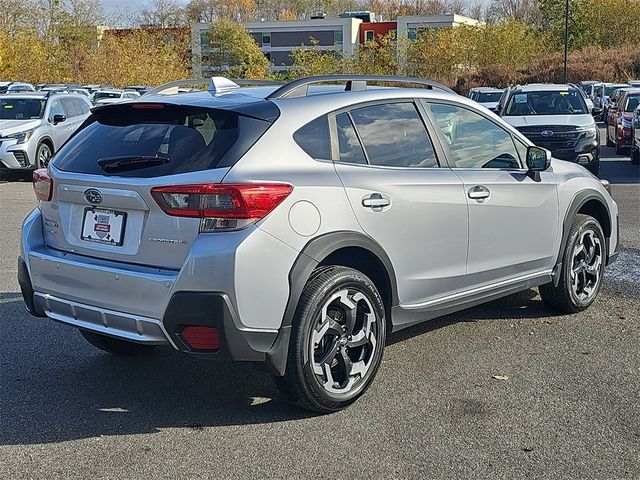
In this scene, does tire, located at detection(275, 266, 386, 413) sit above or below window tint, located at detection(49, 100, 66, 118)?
below

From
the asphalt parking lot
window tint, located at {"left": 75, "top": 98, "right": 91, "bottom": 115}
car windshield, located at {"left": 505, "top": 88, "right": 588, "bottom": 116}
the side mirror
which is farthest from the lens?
window tint, located at {"left": 75, "top": 98, "right": 91, "bottom": 115}

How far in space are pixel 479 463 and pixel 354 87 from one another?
7.93ft

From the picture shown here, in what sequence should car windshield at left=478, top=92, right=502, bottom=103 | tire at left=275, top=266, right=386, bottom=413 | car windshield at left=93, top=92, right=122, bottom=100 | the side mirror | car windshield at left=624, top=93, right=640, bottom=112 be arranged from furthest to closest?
car windshield at left=478, top=92, right=502, bottom=103, car windshield at left=93, top=92, right=122, bottom=100, car windshield at left=624, top=93, right=640, bottom=112, the side mirror, tire at left=275, top=266, right=386, bottom=413

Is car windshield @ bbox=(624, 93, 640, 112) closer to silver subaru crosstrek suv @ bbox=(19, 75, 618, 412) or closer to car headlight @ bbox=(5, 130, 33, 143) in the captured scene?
car headlight @ bbox=(5, 130, 33, 143)

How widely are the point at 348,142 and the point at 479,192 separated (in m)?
1.10

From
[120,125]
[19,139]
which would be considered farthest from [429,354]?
[19,139]

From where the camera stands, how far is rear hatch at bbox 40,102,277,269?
415 centimetres

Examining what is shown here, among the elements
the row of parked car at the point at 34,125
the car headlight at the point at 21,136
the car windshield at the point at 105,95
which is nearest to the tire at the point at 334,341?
the row of parked car at the point at 34,125

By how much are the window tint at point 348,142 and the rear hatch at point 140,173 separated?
0.45 m

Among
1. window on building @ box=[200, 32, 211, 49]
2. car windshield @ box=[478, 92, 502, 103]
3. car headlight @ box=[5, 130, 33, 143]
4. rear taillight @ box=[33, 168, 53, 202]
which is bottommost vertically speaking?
car headlight @ box=[5, 130, 33, 143]

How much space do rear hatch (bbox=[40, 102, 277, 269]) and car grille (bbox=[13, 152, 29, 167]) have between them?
12955 mm

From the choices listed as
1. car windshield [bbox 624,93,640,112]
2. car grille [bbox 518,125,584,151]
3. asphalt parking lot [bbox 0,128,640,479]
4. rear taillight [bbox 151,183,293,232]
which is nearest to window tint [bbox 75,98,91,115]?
car grille [bbox 518,125,584,151]

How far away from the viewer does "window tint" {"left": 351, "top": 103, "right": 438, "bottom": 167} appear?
193 inches

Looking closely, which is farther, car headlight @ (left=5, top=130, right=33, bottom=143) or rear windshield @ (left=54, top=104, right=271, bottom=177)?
car headlight @ (left=5, top=130, right=33, bottom=143)
